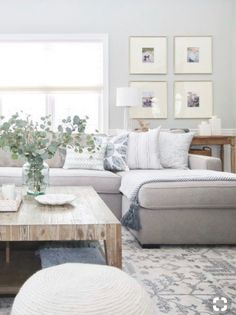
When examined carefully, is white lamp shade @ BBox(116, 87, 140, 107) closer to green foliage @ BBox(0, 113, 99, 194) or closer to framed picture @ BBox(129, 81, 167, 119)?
framed picture @ BBox(129, 81, 167, 119)

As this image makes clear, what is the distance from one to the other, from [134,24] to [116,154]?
7.15 feet

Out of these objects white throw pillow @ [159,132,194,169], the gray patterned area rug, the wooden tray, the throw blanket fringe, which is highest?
white throw pillow @ [159,132,194,169]

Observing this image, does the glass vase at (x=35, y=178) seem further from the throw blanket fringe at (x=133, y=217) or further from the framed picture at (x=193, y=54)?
the framed picture at (x=193, y=54)

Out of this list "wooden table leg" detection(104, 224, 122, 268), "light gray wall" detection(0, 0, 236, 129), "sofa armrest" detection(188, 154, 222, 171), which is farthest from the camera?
"light gray wall" detection(0, 0, 236, 129)

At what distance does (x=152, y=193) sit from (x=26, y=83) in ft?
10.3

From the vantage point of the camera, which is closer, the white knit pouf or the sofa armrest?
the white knit pouf

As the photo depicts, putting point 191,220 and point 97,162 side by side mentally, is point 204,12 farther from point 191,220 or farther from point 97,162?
point 191,220

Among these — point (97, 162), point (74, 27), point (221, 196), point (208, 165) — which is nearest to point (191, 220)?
point (221, 196)

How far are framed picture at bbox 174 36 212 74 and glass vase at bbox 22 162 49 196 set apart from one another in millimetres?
3345

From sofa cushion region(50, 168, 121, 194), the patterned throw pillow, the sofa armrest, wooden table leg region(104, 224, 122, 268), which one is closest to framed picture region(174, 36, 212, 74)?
the patterned throw pillow

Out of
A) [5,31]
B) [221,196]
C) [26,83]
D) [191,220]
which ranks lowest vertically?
[191,220]

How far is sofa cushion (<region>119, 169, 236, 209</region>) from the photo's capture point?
9.34ft

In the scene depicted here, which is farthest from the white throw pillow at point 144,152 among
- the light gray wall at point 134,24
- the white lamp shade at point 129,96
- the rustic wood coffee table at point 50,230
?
the rustic wood coffee table at point 50,230

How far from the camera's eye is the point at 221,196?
286cm
